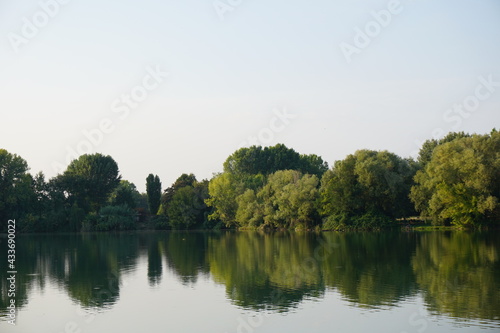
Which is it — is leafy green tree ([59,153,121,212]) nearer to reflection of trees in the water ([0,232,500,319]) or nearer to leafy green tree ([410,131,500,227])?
reflection of trees in the water ([0,232,500,319])

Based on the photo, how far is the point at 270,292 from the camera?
795 inches

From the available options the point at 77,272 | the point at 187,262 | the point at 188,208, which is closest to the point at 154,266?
the point at 187,262

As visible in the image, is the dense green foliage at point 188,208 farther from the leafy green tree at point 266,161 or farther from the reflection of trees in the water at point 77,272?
the reflection of trees in the water at point 77,272

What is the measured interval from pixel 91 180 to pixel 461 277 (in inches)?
2764

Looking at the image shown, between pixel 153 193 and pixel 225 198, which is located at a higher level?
pixel 153 193

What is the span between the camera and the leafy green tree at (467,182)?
4769 cm

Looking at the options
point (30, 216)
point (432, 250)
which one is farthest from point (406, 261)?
point (30, 216)

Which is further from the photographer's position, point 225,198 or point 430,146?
point 225,198

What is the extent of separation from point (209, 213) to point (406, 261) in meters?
52.7

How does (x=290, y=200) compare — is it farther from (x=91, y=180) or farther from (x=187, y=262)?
(x=91, y=180)

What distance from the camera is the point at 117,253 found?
39.5 meters

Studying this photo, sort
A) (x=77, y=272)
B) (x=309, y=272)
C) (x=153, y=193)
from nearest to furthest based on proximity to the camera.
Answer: (x=309, y=272)
(x=77, y=272)
(x=153, y=193)

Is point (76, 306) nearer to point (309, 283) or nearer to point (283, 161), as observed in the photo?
point (309, 283)

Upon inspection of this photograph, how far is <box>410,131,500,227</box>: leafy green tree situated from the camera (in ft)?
156
